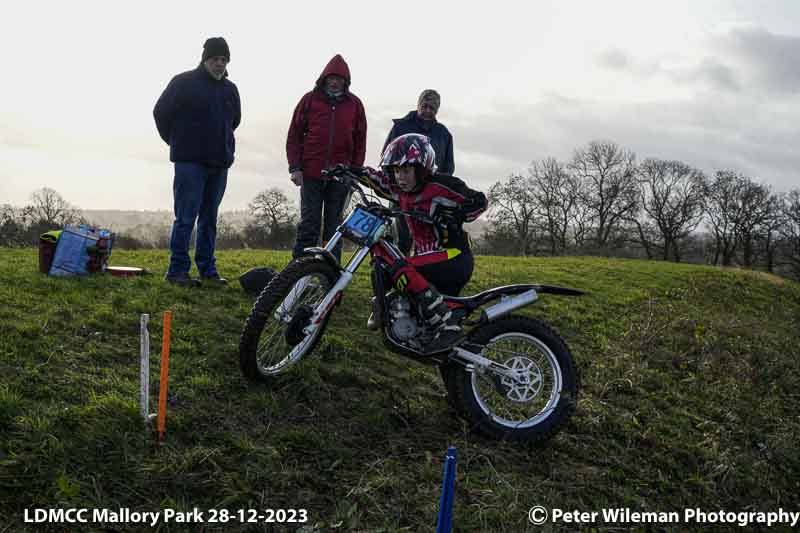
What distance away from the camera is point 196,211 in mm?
6223

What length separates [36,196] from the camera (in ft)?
147

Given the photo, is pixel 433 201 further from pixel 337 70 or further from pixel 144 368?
pixel 337 70

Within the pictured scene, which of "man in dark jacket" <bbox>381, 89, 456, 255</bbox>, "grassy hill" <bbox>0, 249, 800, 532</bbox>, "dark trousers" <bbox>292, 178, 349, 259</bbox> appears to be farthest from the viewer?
"man in dark jacket" <bbox>381, 89, 456, 255</bbox>

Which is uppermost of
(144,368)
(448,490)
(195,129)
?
(195,129)

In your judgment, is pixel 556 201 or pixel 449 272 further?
pixel 556 201

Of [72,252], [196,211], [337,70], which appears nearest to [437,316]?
[196,211]

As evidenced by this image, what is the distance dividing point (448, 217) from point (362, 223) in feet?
2.07

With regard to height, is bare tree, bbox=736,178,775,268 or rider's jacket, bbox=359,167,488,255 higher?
bare tree, bbox=736,178,775,268

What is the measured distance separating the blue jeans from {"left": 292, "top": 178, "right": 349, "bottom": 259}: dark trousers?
99cm

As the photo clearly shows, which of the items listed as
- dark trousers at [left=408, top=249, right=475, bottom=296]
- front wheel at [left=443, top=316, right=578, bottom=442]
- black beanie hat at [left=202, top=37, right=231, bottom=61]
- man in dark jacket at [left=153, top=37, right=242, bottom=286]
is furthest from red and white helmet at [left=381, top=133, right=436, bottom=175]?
black beanie hat at [left=202, top=37, right=231, bottom=61]

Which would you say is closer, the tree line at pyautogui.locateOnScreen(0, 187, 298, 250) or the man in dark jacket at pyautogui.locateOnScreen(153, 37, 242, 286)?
the man in dark jacket at pyautogui.locateOnScreen(153, 37, 242, 286)

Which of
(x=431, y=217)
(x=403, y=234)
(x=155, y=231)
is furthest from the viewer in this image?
(x=155, y=231)

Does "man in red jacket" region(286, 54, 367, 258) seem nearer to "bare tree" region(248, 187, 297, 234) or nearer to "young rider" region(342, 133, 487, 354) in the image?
"young rider" region(342, 133, 487, 354)

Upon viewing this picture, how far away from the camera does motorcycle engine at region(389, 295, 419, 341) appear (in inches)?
151
